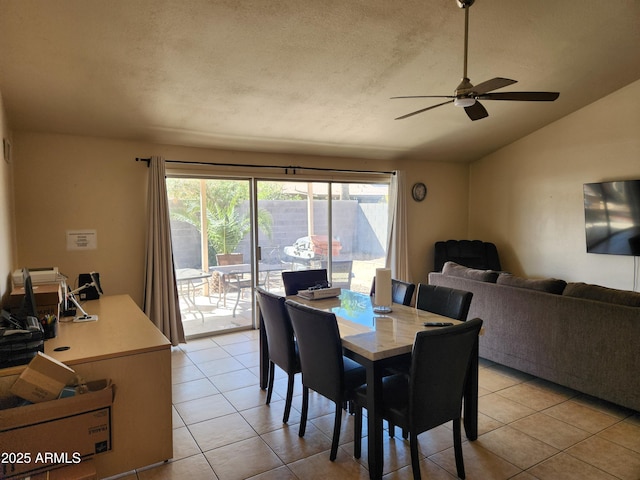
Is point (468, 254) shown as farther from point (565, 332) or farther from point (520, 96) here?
point (520, 96)

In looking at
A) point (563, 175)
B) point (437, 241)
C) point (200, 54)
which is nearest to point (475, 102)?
point (200, 54)

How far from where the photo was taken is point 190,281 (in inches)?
184

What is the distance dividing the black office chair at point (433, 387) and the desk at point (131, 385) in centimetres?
114

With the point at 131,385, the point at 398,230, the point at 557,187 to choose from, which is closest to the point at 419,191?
the point at 398,230

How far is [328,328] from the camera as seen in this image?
222 cm

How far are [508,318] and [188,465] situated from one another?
8.84 ft

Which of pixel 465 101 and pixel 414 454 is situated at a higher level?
pixel 465 101

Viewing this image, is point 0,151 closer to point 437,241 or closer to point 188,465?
point 188,465

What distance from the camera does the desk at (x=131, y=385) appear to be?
83.6 inches

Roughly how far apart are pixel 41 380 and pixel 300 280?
2.13 m

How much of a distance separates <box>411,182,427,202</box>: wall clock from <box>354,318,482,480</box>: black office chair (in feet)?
13.9

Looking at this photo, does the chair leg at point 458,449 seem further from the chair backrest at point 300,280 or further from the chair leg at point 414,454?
the chair backrest at point 300,280

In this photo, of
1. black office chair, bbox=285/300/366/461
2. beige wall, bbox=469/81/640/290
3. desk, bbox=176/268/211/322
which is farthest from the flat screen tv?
desk, bbox=176/268/211/322

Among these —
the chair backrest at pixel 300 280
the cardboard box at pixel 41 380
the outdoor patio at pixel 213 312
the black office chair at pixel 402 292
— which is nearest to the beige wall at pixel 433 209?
the outdoor patio at pixel 213 312
